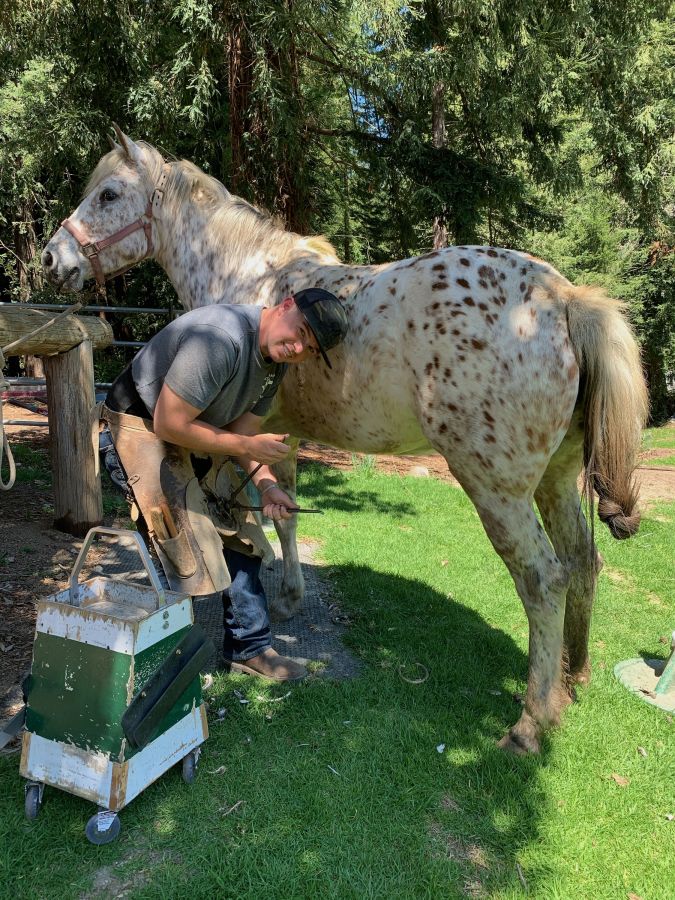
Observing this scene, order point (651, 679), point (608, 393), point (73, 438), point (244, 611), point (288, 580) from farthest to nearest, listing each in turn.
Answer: point (73, 438)
point (288, 580)
point (651, 679)
point (244, 611)
point (608, 393)

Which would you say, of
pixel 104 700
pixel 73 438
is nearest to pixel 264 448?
pixel 104 700

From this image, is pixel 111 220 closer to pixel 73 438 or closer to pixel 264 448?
pixel 73 438

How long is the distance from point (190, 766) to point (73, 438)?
3.18m

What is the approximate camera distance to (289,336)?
98.3 inches

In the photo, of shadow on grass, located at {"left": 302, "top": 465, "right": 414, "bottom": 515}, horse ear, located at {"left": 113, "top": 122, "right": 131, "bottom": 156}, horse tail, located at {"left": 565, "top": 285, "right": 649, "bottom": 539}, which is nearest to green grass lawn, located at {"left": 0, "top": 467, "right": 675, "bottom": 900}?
horse tail, located at {"left": 565, "top": 285, "right": 649, "bottom": 539}

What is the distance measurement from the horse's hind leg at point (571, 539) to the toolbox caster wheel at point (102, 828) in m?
2.19

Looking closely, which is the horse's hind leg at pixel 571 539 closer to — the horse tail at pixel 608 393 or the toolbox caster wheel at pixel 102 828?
the horse tail at pixel 608 393

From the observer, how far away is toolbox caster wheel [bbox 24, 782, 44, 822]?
216 cm

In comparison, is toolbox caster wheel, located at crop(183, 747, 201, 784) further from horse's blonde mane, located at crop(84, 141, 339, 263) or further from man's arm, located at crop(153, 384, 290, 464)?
horse's blonde mane, located at crop(84, 141, 339, 263)

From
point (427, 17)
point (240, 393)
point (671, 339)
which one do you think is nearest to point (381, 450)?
point (240, 393)

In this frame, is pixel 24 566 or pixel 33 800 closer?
pixel 33 800

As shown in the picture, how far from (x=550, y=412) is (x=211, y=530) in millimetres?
1504

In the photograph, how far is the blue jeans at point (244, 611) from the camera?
304cm

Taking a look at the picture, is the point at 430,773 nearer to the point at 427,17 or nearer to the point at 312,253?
the point at 312,253
